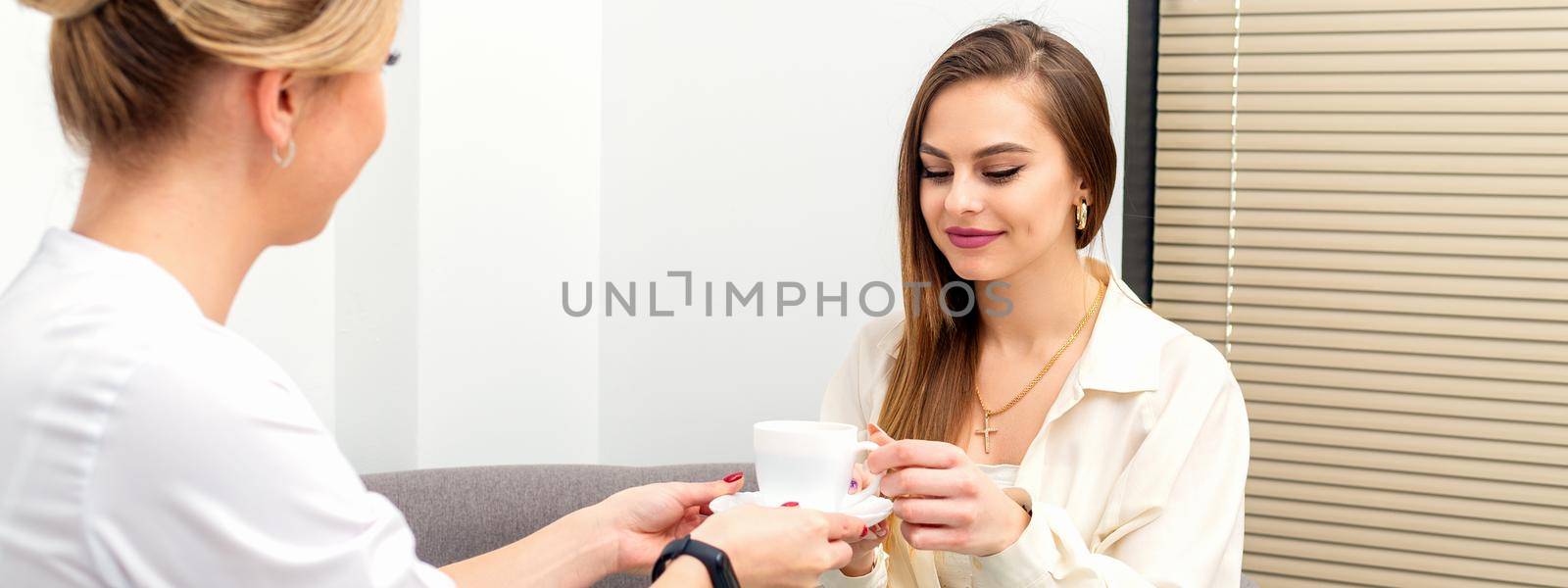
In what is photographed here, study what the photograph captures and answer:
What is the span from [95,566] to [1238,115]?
197cm

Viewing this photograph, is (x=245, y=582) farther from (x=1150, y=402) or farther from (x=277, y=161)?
(x=1150, y=402)

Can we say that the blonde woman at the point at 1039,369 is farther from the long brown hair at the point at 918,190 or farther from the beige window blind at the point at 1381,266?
the beige window blind at the point at 1381,266

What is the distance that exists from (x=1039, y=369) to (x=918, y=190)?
317mm

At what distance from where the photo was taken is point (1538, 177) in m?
1.96

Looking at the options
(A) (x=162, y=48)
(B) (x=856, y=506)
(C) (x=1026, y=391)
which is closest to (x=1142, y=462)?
(C) (x=1026, y=391)

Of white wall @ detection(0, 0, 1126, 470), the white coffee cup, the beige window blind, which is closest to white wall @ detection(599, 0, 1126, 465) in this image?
white wall @ detection(0, 0, 1126, 470)

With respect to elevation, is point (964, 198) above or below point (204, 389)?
above

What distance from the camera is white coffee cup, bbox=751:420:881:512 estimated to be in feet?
3.92

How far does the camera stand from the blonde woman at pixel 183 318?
0.73 metres

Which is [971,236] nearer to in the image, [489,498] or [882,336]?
[882,336]

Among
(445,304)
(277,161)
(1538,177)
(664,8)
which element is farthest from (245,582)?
(1538,177)

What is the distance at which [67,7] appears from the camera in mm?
788

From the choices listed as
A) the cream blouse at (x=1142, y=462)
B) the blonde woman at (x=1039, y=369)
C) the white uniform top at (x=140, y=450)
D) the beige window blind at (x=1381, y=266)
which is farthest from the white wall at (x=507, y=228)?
the white uniform top at (x=140, y=450)

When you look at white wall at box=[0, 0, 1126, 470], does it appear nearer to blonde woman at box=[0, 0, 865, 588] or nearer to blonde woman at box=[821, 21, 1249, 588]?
blonde woman at box=[821, 21, 1249, 588]
